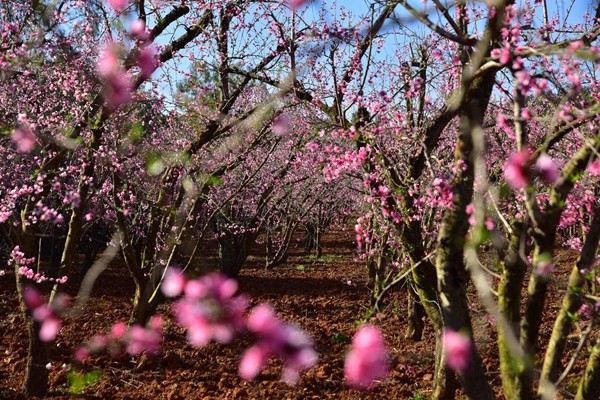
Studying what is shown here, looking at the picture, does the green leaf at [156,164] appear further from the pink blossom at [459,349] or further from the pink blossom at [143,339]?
the pink blossom at [459,349]

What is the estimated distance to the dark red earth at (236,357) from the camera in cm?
564

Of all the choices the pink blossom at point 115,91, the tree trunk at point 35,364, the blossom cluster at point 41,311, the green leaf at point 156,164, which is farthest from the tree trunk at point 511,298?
the green leaf at point 156,164

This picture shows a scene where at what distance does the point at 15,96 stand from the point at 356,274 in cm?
901

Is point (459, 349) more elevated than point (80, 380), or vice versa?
point (459, 349)

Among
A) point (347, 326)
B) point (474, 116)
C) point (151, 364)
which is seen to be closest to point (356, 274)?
point (347, 326)

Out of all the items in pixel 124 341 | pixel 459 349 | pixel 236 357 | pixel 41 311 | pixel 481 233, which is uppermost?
pixel 481 233

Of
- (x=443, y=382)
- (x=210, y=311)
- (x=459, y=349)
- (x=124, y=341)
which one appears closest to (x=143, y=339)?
(x=124, y=341)

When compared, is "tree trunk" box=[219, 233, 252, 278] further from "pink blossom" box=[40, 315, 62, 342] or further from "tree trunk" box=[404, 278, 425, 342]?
"pink blossom" box=[40, 315, 62, 342]

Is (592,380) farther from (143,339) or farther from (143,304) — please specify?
(143,304)

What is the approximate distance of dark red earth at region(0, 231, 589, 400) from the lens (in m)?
5.64

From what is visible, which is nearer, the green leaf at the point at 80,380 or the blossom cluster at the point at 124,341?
the green leaf at the point at 80,380

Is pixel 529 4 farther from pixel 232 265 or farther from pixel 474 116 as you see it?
pixel 232 265

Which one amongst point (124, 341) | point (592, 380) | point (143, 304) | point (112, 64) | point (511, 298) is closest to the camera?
point (511, 298)

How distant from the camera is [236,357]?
6.98 metres
